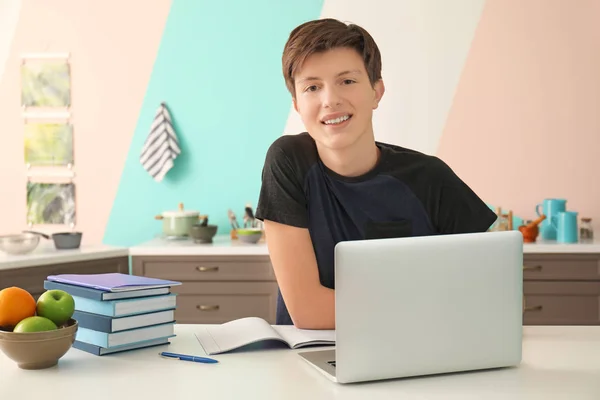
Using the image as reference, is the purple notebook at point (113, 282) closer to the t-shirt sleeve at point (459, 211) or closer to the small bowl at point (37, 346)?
the small bowl at point (37, 346)

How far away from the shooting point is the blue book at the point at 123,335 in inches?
60.6

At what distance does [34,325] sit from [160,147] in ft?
8.97

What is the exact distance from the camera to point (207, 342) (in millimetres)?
1641

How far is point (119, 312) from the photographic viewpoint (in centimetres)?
156

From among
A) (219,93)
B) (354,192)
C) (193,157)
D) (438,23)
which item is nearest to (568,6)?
(438,23)

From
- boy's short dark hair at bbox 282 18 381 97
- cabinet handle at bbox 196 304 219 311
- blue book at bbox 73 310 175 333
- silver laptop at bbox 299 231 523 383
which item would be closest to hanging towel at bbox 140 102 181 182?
cabinet handle at bbox 196 304 219 311

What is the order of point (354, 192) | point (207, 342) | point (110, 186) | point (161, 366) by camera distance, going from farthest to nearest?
point (110, 186)
point (354, 192)
point (207, 342)
point (161, 366)

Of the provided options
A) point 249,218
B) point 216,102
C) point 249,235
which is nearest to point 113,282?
point 249,235

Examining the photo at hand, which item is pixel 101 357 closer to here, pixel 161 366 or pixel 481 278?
pixel 161 366

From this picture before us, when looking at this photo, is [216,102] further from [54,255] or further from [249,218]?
[54,255]

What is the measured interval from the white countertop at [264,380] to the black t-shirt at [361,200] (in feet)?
1.48

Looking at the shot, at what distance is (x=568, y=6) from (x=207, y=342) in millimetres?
3185

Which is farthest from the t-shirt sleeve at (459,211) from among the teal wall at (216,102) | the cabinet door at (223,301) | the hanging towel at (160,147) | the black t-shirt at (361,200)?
the hanging towel at (160,147)

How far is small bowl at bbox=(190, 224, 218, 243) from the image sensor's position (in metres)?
3.74
